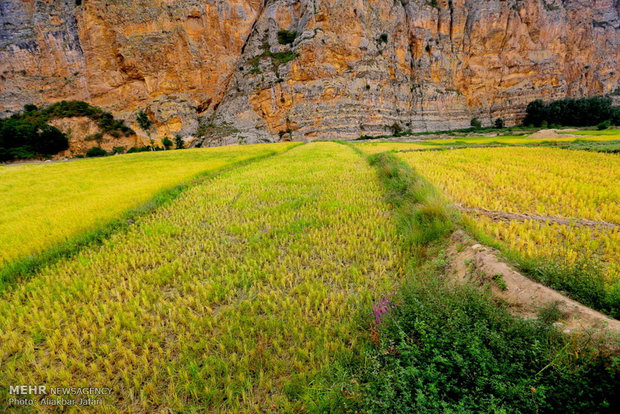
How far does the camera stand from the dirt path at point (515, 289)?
6.91 feet

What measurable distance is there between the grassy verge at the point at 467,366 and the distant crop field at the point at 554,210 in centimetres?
114

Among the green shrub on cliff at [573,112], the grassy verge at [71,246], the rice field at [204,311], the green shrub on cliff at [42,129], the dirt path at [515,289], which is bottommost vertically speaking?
the rice field at [204,311]

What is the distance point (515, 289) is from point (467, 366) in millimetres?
1509

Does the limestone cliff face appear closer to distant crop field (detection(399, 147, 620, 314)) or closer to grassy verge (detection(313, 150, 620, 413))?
distant crop field (detection(399, 147, 620, 314))

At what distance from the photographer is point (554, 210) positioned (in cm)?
580

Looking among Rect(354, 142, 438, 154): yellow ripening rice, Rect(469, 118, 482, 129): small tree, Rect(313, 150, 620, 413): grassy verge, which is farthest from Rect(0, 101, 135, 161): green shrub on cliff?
Rect(469, 118, 482, 129): small tree

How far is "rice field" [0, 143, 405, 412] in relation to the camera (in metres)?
2.43

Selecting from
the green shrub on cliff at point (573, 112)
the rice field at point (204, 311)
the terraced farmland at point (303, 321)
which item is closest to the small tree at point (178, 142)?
the terraced farmland at point (303, 321)

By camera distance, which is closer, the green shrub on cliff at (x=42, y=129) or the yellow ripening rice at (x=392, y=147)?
the yellow ripening rice at (x=392, y=147)

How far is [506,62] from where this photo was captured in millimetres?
76688

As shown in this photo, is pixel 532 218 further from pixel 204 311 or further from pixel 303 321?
pixel 204 311

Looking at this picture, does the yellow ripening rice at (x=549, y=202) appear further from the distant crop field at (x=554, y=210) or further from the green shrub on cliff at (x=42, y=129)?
the green shrub on cliff at (x=42, y=129)

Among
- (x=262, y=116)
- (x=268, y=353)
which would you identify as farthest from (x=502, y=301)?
(x=262, y=116)

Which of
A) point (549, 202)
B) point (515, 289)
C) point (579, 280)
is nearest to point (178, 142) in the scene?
point (549, 202)
